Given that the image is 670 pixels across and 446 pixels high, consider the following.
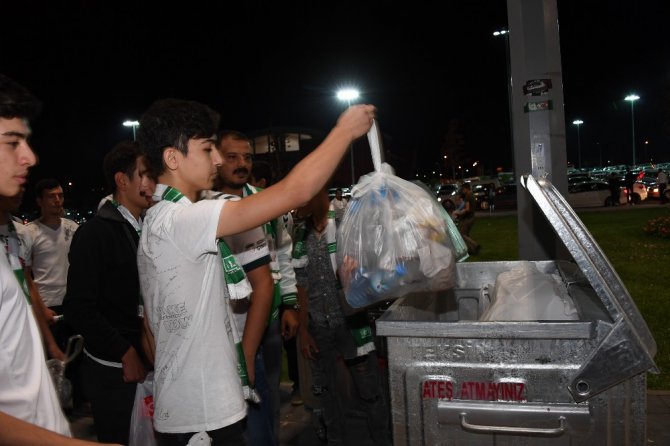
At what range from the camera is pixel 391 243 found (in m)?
2.49

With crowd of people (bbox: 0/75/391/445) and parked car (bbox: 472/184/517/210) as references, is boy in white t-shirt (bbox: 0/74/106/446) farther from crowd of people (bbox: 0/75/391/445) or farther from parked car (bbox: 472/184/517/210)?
parked car (bbox: 472/184/517/210)

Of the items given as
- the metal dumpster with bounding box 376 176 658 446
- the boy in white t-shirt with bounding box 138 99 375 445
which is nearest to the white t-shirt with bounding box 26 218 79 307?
the boy in white t-shirt with bounding box 138 99 375 445

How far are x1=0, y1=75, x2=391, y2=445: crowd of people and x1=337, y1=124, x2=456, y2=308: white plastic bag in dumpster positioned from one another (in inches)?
16.2

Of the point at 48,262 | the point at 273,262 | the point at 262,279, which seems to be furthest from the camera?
the point at 48,262

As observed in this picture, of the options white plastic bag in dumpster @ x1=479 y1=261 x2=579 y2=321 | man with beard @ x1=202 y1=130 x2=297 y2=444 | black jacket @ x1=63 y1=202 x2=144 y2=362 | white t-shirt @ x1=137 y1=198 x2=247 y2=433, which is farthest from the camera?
man with beard @ x1=202 y1=130 x2=297 y2=444

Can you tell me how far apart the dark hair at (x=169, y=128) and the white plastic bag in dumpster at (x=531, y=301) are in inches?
63.4

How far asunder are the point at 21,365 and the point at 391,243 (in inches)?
58.7

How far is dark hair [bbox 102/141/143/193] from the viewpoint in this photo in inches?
137

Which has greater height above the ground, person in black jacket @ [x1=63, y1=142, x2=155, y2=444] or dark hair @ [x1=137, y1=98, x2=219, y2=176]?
dark hair @ [x1=137, y1=98, x2=219, y2=176]

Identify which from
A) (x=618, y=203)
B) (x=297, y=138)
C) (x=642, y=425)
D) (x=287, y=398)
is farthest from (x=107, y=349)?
(x=297, y=138)

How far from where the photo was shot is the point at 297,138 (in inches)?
2057

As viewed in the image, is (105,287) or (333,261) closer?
(105,287)

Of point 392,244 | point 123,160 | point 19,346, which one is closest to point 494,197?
point 123,160

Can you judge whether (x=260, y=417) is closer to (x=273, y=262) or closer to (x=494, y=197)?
(x=273, y=262)
